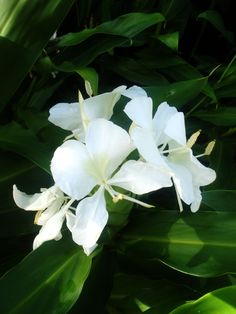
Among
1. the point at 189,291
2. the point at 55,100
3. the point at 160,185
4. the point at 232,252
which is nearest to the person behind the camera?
the point at 160,185

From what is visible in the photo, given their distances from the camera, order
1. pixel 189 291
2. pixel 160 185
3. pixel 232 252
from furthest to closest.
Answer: pixel 189 291 → pixel 232 252 → pixel 160 185

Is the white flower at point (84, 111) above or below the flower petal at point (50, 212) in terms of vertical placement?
above

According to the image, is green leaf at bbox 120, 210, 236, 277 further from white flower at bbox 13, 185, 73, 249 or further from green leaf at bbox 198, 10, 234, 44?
green leaf at bbox 198, 10, 234, 44

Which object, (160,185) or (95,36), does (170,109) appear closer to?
(160,185)

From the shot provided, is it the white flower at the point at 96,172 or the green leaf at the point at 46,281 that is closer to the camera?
the white flower at the point at 96,172

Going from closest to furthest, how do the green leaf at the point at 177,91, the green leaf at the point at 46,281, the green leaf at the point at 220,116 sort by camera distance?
the green leaf at the point at 46,281, the green leaf at the point at 177,91, the green leaf at the point at 220,116

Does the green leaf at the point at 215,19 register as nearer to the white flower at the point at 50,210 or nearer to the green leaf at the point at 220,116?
the green leaf at the point at 220,116

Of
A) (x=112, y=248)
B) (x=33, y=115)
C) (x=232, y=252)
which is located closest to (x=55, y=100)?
(x=33, y=115)

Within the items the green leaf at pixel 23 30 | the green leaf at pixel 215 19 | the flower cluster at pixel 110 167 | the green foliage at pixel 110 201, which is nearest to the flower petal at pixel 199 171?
the flower cluster at pixel 110 167
